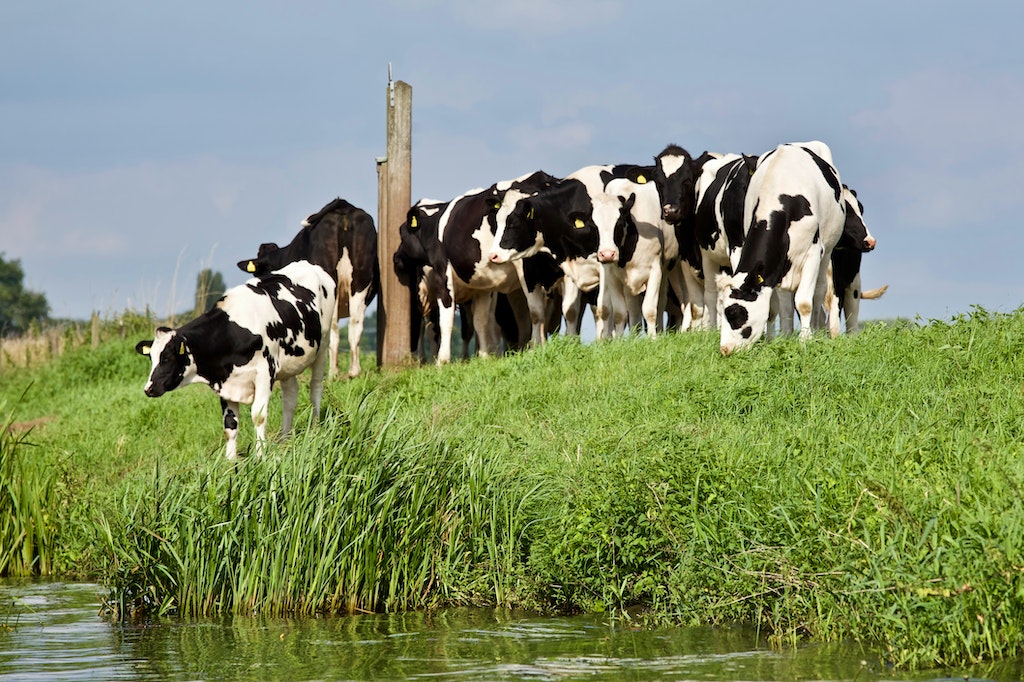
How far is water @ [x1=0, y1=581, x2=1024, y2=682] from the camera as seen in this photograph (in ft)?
22.0

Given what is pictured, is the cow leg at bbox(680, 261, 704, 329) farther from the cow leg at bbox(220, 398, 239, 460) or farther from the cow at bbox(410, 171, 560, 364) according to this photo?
the cow leg at bbox(220, 398, 239, 460)

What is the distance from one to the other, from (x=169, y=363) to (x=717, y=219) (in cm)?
663

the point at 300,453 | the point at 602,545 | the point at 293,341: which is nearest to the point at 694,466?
the point at 602,545

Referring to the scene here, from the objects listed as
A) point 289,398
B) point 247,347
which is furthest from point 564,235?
point 247,347

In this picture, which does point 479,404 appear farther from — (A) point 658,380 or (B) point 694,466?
(B) point 694,466

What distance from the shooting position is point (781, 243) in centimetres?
1360

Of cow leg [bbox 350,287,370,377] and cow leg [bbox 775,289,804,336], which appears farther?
cow leg [bbox 350,287,370,377]

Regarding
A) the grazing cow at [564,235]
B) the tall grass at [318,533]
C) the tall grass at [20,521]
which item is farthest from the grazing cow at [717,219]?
the tall grass at [20,521]

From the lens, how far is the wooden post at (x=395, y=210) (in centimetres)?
1811

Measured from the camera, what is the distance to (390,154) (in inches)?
717

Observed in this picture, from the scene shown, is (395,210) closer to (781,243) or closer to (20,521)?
(781,243)

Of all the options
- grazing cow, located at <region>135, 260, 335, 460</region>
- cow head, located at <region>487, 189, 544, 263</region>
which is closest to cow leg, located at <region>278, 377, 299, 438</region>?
grazing cow, located at <region>135, 260, 335, 460</region>

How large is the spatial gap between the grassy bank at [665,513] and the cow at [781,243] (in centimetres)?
157

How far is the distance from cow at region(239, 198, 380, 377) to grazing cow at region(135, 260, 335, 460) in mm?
4839
